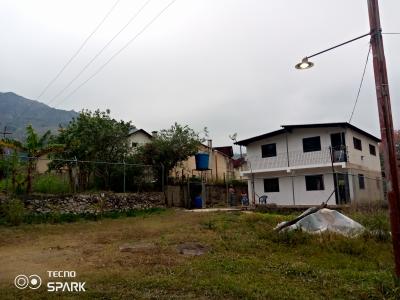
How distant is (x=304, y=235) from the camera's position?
10.2m

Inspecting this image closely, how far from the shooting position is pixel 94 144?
20.0 m

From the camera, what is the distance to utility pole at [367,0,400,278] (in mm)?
6258

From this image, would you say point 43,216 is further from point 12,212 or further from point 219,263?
point 219,263

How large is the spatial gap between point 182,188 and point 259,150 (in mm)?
7829

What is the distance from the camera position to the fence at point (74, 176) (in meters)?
15.4

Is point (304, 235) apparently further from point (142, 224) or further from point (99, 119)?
point (99, 119)

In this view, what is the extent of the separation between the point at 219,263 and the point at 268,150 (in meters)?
20.4

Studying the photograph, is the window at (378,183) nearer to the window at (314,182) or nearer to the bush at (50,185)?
the window at (314,182)

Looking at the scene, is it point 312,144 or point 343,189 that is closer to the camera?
Answer: point 343,189

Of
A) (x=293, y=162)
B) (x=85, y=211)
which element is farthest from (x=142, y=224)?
(x=293, y=162)

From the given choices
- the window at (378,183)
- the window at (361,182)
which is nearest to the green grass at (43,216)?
the window at (361,182)

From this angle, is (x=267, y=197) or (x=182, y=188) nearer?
(x=182, y=188)

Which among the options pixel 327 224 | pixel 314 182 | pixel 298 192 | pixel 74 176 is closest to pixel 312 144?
pixel 314 182

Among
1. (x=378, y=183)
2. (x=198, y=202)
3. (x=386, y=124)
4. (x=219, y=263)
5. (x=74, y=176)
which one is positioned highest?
(x=74, y=176)
